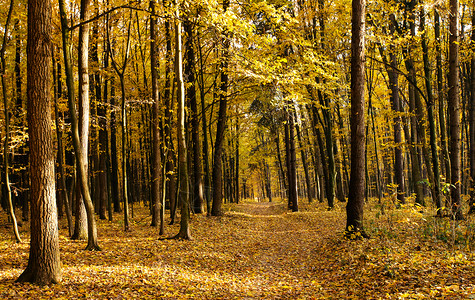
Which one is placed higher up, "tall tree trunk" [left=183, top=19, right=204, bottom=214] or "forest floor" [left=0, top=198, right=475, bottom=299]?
"tall tree trunk" [left=183, top=19, right=204, bottom=214]

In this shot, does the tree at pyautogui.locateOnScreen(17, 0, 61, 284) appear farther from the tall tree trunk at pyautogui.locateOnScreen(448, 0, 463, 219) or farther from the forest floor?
the tall tree trunk at pyautogui.locateOnScreen(448, 0, 463, 219)

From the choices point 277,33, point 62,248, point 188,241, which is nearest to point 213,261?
point 188,241

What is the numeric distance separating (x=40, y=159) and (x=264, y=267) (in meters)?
5.79

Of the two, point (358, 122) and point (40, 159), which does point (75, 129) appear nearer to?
point (40, 159)

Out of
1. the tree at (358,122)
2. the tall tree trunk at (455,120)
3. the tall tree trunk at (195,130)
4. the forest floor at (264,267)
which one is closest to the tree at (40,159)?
the forest floor at (264,267)

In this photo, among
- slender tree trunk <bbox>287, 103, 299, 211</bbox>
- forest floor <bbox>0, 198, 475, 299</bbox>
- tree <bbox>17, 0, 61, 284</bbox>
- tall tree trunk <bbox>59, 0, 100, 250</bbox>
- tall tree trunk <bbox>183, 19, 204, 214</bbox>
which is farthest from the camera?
slender tree trunk <bbox>287, 103, 299, 211</bbox>

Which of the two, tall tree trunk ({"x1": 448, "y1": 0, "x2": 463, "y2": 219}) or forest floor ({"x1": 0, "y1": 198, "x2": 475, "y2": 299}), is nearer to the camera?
forest floor ({"x1": 0, "y1": 198, "x2": 475, "y2": 299})

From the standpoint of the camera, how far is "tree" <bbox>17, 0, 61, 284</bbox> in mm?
5363

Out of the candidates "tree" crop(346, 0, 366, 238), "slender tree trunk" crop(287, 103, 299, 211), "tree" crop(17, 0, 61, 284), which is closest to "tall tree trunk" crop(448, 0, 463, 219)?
"tree" crop(346, 0, 366, 238)

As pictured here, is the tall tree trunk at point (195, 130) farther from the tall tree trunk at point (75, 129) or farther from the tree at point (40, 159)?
the tree at point (40, 159)

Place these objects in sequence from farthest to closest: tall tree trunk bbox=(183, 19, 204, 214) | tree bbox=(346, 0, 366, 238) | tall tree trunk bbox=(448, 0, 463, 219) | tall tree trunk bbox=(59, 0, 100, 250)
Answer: tall tree trunk bbox=(183, 19, 204, 214) < tall tree trunk bbox=(448, 0, 463, 219) < tree bbox=(346, 0, 366, 238) < tall tree trunk bbox=(59, 0, 100, 250)

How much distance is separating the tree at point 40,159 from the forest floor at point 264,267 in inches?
15.2

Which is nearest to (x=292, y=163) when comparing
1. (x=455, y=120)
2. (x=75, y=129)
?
(x=455, y=120)

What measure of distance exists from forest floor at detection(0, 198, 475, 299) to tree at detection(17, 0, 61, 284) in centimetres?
39
